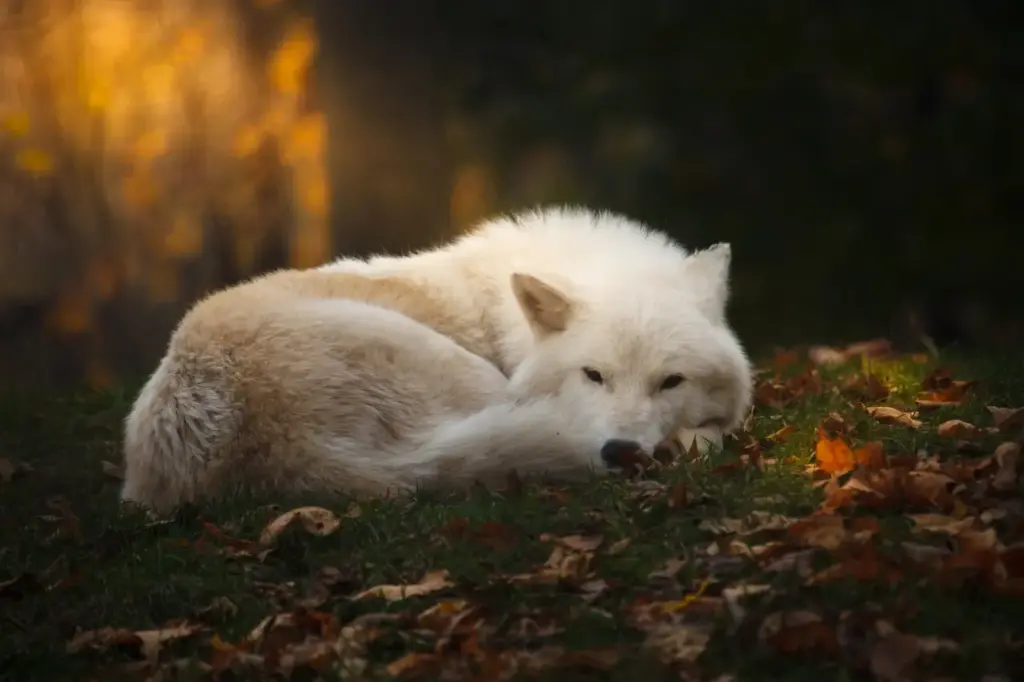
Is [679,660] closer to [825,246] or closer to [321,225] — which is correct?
[321,225]

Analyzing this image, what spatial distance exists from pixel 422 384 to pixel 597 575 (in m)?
1.39

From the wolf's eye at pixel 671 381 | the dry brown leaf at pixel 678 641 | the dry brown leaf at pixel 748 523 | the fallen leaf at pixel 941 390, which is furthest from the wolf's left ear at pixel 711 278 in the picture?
the dry brown leaf at pixel 678 641

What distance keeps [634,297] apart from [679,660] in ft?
6.83

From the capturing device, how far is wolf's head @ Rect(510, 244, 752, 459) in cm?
416

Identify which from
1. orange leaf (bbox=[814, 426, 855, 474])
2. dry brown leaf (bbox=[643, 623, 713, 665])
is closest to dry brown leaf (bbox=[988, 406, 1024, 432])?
orange leaf (bbox=[814, 426, 855, 474])

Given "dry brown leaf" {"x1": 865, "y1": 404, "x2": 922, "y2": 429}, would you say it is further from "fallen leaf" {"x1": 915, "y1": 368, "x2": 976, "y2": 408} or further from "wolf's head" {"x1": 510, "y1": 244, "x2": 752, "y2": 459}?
A: "wolf's head" {"x1": 510, "y1": 244, "x2": 752, "y2": 459}

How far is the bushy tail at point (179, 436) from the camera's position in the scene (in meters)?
4.02

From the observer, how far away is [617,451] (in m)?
3.92

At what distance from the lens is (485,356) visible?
4.87m

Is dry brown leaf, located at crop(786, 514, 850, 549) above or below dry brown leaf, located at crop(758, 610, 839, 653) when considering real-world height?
above

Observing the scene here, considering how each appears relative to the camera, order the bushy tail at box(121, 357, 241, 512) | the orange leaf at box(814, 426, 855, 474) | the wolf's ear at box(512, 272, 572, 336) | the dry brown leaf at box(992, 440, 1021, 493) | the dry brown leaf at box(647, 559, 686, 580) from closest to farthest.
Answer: the dry brown leaf at box(647, 559, 686, 580), the dry brown leaf at box(992, 440, 1021, 493), the orange leaf at box(814, 426, 855, 474), the bushy tail at box(121, 357, 241, 512), the wolf's ear at box(512, 272, 572, 336)

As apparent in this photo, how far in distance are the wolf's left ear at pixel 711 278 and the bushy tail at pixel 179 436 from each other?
5.81 ft

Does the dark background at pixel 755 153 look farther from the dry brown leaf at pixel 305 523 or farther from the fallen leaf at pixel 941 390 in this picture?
the dry brown leaf at pixel 305 523

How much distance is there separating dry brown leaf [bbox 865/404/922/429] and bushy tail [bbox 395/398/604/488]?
3.62 feet
